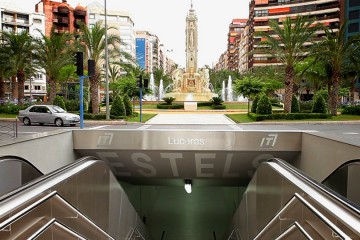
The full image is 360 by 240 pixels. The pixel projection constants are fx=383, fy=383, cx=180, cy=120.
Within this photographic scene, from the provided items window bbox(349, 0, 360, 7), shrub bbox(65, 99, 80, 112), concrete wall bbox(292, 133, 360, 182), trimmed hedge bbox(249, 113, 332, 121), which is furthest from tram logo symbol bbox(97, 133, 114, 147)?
window bbox(349, 0, 360, 7)

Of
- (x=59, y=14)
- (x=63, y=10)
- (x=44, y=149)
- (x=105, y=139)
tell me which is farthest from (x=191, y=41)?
(x=44, y=149)

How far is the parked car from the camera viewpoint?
84.2ft

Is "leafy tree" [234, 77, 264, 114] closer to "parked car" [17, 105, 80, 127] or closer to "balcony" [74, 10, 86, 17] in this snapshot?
"parked car" [17, 105, 80, 127]

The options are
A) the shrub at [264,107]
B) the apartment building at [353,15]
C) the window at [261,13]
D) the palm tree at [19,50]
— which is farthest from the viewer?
the window at [261,13]

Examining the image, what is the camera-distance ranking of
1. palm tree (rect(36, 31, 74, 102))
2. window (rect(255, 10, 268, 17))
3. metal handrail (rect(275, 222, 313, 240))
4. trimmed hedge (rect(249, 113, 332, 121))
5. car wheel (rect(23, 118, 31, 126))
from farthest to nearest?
window (rect(255, 10, 268, 17)) < palm tree (rect(36, 31, 74, 102)) < trimmed hedge (rect(249, 113, 332, 121)) < car wheel (rect(23, 118, 31, 126)) < metal handrail (rect(275, 222, 313, 240))

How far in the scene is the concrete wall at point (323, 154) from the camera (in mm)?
9273

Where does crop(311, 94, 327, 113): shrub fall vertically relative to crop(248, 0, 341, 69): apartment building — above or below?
below

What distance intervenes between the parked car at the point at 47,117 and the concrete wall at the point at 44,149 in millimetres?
12177

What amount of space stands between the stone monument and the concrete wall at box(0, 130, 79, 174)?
4569 centimetres

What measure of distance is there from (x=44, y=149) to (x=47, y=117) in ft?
50.4

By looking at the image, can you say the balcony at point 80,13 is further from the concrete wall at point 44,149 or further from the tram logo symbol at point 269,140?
the tram logo symbol at point 269,140

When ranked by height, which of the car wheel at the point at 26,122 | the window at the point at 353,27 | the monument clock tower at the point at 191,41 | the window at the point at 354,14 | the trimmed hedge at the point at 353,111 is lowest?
the car wheel at the point at 26,122

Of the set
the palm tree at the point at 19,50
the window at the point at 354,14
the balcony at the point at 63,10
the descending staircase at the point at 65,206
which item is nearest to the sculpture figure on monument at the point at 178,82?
the palm tree at the point at 19,50

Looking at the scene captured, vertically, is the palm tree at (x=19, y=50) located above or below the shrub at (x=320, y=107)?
above
